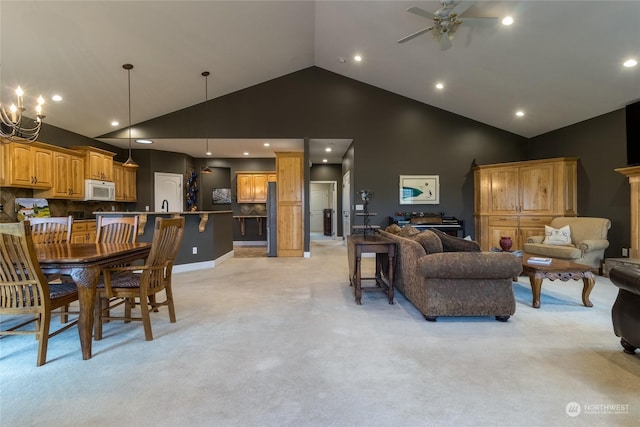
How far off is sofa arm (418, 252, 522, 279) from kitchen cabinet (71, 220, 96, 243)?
5.60 metres

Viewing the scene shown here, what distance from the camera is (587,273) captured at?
10.1ft

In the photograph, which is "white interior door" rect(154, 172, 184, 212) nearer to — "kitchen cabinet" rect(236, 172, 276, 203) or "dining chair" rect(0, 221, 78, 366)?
"kitchen cabinet" rect(236, 172, 276, 203)

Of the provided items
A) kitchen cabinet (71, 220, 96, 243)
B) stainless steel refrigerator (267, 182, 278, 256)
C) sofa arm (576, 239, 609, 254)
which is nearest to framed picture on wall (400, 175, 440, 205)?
sofa arm (576, 239, 609, 254)

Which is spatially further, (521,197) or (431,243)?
(521,197)

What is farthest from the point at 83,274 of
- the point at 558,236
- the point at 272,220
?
the point at 558,236

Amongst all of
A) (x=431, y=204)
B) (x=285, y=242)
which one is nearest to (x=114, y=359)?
(x=285, y=242)

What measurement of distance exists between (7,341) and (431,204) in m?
6.75

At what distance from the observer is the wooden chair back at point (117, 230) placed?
3.14 m

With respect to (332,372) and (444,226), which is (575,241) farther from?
(332,372)

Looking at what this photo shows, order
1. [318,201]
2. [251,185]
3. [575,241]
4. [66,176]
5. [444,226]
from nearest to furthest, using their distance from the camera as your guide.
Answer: [575,241]
[66,176]
[444,226]
[251,185]
[318,201]

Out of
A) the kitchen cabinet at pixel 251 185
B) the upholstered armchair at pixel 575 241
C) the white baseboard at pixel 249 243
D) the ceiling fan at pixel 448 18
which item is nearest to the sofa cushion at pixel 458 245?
the ceiling fan at pixel 448 18

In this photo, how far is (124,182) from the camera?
22.6ft

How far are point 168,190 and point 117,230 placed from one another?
493 centimetres

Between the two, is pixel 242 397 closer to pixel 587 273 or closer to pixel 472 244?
pixel 472 244
